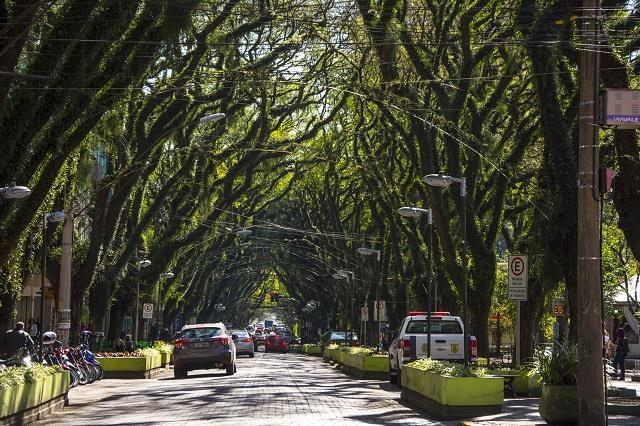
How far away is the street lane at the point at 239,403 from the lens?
18828 millimetres

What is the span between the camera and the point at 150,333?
215 feet

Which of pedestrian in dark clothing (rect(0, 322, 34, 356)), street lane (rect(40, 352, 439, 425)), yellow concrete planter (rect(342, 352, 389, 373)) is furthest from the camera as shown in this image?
yellow concrete planter (rect(342, 352, 389, 373))

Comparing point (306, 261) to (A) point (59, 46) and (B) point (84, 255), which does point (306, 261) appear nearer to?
(B) point (84, 255)

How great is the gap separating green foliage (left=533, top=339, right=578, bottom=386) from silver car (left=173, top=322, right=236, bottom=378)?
1795 centimetres

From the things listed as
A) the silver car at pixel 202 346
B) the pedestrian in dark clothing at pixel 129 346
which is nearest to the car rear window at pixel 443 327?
the silver car at pixel 202 346

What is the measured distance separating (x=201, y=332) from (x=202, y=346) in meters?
0.50

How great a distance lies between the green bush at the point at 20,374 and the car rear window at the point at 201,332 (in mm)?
12642

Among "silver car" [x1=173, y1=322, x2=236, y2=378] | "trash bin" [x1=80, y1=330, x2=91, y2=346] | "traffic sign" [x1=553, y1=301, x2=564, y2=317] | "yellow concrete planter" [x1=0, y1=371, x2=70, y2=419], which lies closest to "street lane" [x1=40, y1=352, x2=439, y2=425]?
"yellow concrete planter" [x1=0, y1=371, x2=70, y2=419]

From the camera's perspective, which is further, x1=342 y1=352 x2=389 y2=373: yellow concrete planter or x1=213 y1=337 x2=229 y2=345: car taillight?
x1=342 y1=352 x2=389 y2=373: yellow concrete planter

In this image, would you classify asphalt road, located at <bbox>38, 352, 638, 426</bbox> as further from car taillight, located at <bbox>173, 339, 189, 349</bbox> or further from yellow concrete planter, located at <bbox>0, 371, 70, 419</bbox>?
car taillight, located at <bbox>173, 339, 189, 349</bbox>

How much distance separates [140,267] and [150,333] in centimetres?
2186

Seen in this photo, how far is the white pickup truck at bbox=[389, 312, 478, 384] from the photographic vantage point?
28.7 meters

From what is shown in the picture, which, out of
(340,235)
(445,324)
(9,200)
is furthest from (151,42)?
(340,235)

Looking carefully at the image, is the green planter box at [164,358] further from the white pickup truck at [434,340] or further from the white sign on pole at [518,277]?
the white sign on pole at [518,277]
